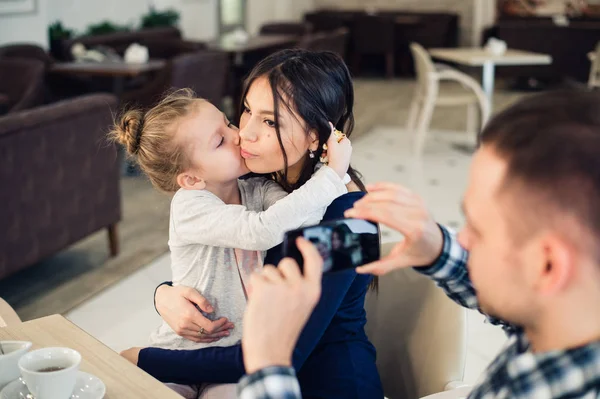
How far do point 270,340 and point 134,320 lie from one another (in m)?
2.49

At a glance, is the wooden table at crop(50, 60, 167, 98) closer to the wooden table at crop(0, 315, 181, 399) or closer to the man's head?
the wooden table at crop(0, 315, 181, 399)

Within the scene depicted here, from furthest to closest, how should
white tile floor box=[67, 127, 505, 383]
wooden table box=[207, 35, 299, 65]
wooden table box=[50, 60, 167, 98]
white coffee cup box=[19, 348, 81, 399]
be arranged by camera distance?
wooden table box=[207, 35, 299, 65]
wooden table box=[50, 60, 167, 98]
white tile floor box=[67, 127, 505, 383]
white coffee cup box=[19, 348, 81, 399]

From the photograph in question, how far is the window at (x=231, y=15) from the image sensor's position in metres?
10.1

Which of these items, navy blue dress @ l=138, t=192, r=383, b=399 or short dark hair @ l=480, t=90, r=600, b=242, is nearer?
short dark hair @ l=480, t=90, r=600, b=242

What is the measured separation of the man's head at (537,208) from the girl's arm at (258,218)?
53cm

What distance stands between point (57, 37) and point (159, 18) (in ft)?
5.69

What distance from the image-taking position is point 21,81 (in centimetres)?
523

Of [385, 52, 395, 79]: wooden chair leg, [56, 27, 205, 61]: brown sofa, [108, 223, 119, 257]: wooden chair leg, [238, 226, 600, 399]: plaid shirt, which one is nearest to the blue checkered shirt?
[238, 226, 600, 399]: plaid shirt

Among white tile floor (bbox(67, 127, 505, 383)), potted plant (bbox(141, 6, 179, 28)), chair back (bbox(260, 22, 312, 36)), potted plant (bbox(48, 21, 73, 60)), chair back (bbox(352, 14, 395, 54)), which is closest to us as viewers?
white tile floor (bbox(67, 127, 505, 383))

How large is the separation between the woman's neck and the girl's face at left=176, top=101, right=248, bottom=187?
0.01 meters

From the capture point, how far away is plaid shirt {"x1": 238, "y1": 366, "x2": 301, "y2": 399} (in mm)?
700

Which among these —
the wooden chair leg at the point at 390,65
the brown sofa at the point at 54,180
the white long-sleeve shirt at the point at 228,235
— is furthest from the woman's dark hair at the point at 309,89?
the wooden chair leg at the point at 390,65

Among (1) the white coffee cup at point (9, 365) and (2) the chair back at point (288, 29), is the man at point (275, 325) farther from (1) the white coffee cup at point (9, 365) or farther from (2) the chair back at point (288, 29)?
(2) the chair back at point (288, 29)

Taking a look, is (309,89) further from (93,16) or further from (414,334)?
(93,16)
